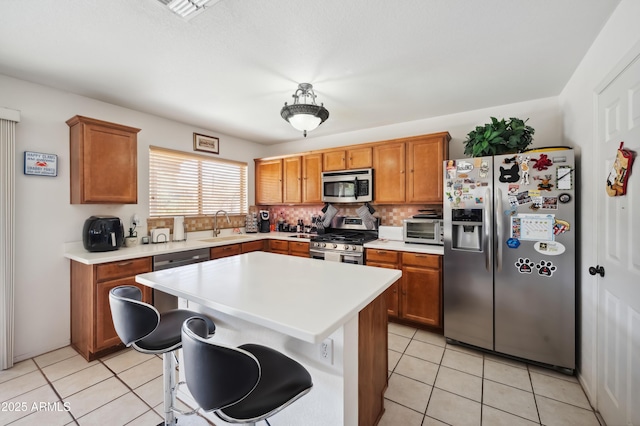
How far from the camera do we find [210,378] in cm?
88

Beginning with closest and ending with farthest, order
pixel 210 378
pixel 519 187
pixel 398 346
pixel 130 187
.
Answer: pixel 210 378 → pixel 519 187 → pixel 398 346 → pixel 130 187

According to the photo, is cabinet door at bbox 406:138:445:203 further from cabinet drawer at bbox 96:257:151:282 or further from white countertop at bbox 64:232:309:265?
cabinet drawer at bbox 96:257:151:282

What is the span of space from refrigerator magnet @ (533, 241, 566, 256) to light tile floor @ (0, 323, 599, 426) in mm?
1031

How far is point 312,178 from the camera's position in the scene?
163 inches

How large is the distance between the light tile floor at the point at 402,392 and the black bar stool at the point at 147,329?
1.62 ft

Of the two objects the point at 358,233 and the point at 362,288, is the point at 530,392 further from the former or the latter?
the point at 358,233

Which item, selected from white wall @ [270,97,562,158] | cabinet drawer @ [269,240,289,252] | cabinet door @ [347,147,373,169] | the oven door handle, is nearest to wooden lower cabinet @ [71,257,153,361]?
cabinet drawer @ [269,240,289,252]

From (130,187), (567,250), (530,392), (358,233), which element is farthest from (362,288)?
(130,187)

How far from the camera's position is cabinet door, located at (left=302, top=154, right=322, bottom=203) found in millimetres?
4074

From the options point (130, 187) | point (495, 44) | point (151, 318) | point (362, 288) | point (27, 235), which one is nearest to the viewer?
point (151, 318)

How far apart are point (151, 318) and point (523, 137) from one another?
10.7 ft

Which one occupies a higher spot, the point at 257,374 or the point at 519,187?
the point at 519,187

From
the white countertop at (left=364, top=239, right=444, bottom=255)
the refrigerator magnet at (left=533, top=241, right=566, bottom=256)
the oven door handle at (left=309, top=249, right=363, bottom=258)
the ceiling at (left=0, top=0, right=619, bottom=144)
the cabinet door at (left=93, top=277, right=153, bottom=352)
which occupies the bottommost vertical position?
the cabinet door at (left=93, top=277, right=153, bottom=352)

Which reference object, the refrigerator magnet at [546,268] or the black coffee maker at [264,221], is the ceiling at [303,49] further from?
the black coffee maker at [264,221]
